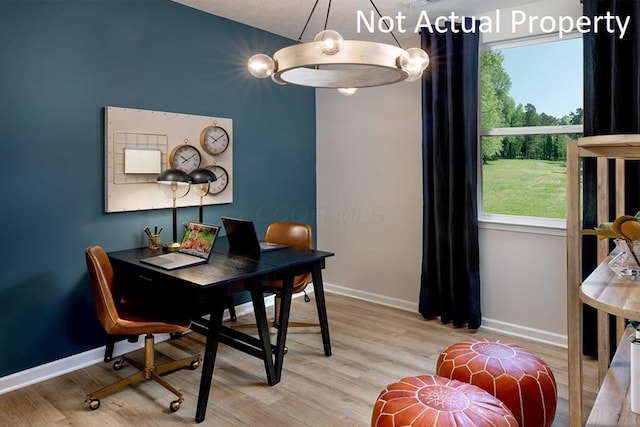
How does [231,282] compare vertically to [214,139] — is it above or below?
below

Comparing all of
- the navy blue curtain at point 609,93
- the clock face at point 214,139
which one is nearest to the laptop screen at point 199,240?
the clock face at point 214,139

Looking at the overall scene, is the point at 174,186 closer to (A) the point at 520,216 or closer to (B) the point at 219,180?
(B) the point at 219,180

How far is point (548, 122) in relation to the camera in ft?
11.1

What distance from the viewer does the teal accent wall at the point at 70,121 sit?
265cm

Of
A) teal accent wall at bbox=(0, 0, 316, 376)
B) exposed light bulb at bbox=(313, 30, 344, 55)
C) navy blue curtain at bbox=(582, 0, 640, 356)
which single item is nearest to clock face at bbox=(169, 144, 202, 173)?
teal accent wall at bbox=(0, 0, 316, 376)

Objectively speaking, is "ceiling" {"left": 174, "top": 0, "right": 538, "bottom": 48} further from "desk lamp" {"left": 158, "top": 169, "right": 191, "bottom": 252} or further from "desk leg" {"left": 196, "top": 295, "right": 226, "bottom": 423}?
"desk leg" {"left": 196, "top": 295, "right": 226, "bottom": 423}

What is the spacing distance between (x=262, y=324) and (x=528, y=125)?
255 centimetres

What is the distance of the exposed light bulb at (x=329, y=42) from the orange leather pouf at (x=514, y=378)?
154 centimetres

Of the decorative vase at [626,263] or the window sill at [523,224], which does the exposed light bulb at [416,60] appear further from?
the window sill at [523,224]

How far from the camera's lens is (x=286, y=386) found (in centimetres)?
271

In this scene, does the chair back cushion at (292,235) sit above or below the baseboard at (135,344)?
above

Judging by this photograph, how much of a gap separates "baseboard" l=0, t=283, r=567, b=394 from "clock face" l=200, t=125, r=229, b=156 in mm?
1421

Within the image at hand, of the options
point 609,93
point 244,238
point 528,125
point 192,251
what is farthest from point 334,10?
point 192,251

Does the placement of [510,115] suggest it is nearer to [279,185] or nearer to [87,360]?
[279,185]
